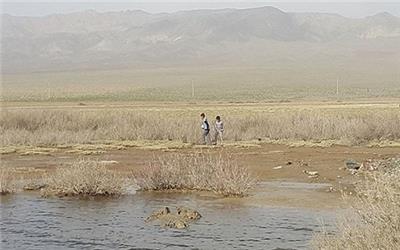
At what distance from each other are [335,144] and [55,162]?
45.6ft

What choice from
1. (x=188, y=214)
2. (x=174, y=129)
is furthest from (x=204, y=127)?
(x=188, y=214)

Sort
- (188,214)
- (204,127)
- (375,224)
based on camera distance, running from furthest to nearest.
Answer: (204,127)
(188,214)
(375,224)

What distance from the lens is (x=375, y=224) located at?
9969 millimetres

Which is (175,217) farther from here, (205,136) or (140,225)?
(205,136)

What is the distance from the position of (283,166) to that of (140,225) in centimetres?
1176

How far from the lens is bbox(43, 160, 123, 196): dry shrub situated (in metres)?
21.3

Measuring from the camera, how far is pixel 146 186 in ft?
74.2

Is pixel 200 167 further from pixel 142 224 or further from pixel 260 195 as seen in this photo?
pixel 142 224

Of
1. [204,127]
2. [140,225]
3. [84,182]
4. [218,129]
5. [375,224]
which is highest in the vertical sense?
[375,224]

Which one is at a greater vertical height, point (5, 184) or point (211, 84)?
point (5, 184)

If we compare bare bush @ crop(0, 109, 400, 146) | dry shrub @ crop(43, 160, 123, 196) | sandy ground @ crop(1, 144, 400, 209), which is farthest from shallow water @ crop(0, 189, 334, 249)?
bare bush @ crop(0, 109, 400, 146)

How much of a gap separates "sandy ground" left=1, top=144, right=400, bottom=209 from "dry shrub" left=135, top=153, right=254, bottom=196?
602 millimetres

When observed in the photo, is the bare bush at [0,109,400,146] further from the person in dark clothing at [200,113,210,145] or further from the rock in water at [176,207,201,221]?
the rock in water at [176,207,201,221]

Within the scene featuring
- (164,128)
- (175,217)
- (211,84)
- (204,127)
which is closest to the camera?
(175,217)
